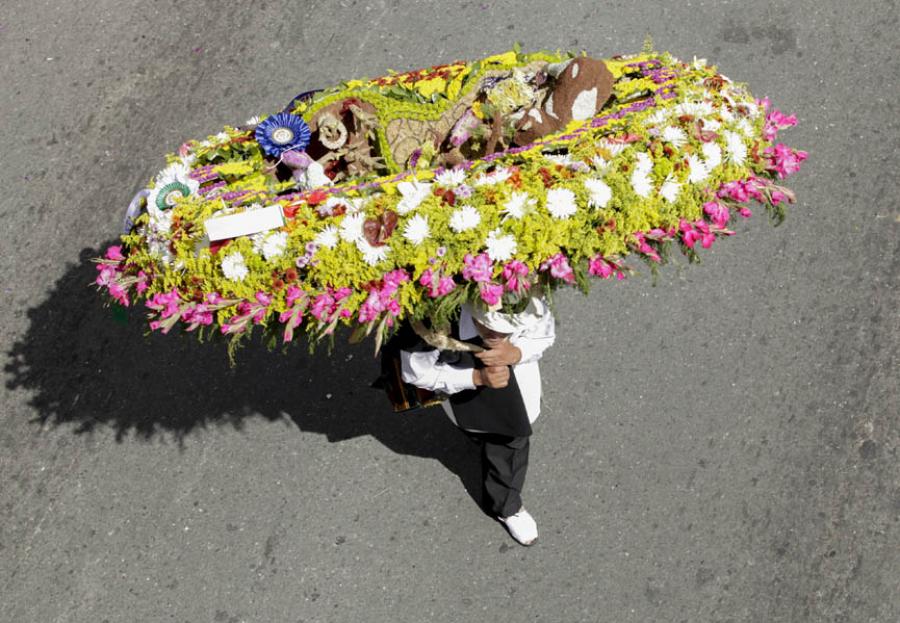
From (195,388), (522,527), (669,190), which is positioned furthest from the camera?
(195,388)

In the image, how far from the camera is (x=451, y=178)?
2.96 m

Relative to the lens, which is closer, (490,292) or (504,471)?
(490,292)

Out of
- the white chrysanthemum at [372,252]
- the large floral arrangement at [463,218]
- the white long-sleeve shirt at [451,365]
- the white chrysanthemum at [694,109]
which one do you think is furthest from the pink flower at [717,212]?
the white chrysanthemum at [372,252]

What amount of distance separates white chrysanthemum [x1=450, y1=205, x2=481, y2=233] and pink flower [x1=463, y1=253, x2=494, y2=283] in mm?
91

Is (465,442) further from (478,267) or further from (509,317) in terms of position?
(478,267)

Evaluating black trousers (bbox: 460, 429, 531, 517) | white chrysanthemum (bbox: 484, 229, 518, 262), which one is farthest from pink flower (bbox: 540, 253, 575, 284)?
black trousers (bbox: 460, 429, 531, 517)

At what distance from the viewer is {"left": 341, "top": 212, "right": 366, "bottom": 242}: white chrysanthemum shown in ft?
9.32

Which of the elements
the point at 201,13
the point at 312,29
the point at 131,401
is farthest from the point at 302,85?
the point at 131,401

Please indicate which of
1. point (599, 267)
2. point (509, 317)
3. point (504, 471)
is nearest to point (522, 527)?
point (504, 471)

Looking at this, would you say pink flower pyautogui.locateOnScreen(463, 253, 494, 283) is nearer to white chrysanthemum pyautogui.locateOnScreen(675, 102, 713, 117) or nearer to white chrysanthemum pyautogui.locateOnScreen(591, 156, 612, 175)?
white chrysanthemum pyautogui.locateOnScreen(591, 156, 612, 175)

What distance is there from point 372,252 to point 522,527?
201cm

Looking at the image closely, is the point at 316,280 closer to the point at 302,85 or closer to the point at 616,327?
the point at 616,327

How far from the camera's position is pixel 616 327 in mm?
4695

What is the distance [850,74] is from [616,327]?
2274 mm
